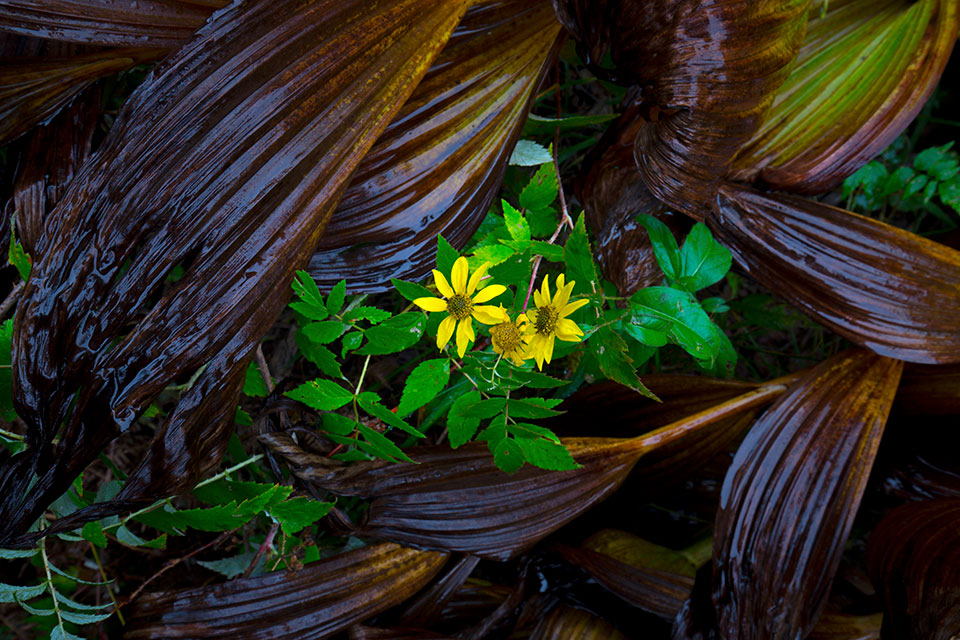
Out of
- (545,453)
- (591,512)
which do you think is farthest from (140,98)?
(591,512)

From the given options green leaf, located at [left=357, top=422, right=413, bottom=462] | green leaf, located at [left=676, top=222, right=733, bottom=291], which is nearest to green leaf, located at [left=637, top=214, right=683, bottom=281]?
green leaf, located at [left=676, top=222, right=733, bottom=291]

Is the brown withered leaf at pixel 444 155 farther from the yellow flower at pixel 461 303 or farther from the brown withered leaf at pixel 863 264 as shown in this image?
the brown withered leaf at pixel 863 264

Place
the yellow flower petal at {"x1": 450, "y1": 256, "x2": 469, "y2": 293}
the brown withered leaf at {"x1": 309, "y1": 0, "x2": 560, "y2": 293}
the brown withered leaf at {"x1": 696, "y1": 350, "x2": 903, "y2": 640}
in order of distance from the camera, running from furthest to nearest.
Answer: the brown withered leaf at {"x1": 696, "y1": 350, "x2": 903, "y2": 640}, the brown withered leaf at {"x1": 309, "y1": 0, "x2": 560, "y2": 293}, the yellow flower petal at {"x1": 450, "y1": 256, "x2": 469, "y2": 293}

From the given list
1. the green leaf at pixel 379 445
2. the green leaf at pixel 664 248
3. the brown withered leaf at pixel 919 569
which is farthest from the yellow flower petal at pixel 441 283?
the brown withered leaf at pixel 919 569

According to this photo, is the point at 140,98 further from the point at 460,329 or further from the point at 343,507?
the point at 343,507

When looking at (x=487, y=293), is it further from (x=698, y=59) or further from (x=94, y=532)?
(x=94, y=532)

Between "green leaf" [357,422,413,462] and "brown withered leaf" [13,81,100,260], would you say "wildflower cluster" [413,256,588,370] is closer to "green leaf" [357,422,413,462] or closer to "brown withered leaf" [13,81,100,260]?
"green leaf" [357,422,413,462]
